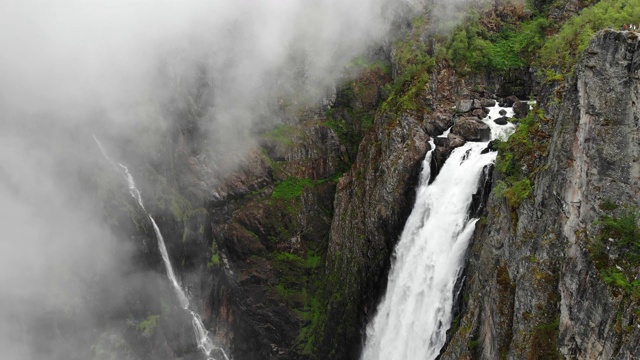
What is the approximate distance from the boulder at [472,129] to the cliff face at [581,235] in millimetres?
10628

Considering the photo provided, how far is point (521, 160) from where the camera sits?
26469mm

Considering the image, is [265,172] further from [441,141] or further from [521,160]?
[521,160]

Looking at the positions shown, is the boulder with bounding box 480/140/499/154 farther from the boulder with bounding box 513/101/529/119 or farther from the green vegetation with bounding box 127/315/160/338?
the green vegetation with bounding box 127/315/160/338

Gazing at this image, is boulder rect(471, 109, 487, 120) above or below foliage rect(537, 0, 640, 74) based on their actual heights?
below

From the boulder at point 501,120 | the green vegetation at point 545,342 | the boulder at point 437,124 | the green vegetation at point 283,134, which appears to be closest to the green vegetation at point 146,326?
the green vegetation at point 283,134

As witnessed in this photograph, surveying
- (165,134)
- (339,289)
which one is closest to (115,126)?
(165,134)

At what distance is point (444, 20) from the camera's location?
47188 mm

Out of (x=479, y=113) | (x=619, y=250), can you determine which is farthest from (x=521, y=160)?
(x=479, y=113)

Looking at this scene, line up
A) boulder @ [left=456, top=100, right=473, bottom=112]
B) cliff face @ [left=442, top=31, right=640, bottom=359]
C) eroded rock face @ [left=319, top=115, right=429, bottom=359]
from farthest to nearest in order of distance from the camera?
eroded rock face @ [left=319, top=115, right=429, bottom=359], boulder @ [left=456, top=100, right=473, bottom=112], cliff face @ [left=442, top=31, right=640, bottom=359]

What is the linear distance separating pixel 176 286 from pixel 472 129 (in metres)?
34.5

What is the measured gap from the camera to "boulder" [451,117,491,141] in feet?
116

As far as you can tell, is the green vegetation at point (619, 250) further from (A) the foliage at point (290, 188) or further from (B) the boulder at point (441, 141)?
(A) the foliage at point (290, 188)

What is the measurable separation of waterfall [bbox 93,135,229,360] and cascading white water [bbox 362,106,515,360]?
1981cm

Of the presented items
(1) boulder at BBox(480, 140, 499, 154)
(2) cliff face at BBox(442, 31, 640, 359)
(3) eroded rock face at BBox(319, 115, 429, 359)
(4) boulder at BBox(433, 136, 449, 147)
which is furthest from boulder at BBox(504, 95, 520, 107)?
(2) cliff face at BBox(442, 31, 640, 359)
